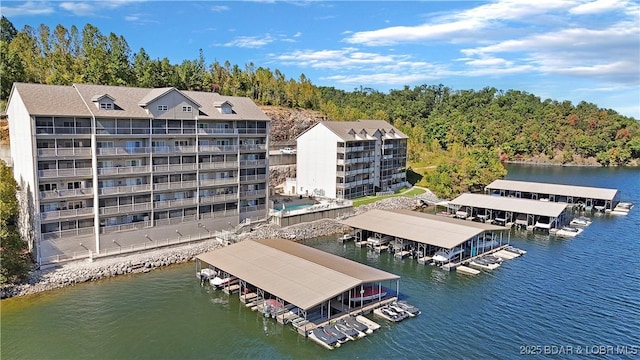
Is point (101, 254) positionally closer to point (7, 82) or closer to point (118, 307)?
point (118, 307)

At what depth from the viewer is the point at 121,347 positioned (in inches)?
1228

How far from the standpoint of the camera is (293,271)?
3694cm

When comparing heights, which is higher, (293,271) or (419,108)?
(419,108)

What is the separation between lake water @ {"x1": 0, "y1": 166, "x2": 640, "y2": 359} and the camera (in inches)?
1235

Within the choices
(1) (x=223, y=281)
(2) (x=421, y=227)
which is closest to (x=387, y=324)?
(1) (x=223, y=281)

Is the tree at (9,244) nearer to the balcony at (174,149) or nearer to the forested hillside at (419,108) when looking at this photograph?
the balcony at (174,149)

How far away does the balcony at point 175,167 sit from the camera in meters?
48.4

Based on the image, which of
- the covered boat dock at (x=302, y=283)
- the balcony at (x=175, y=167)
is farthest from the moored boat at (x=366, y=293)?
the balcony at (x=175, y=167)

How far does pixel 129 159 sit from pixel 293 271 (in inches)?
888

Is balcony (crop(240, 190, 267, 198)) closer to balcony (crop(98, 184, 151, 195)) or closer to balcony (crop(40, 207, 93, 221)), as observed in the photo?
balcony (crop(98, 184, 151, 195))

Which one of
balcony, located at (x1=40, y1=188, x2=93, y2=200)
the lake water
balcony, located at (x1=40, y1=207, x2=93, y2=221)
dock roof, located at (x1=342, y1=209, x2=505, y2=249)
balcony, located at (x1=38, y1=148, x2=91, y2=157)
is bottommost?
the lake water

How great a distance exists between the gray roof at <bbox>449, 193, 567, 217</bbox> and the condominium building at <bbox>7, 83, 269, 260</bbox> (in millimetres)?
35632

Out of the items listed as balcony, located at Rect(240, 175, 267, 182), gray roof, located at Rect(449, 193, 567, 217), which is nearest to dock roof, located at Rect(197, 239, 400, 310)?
balcony, located at Rect(240, 175, 267, 182)

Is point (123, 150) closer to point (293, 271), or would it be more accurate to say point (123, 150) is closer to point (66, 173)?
point (66, 173)
